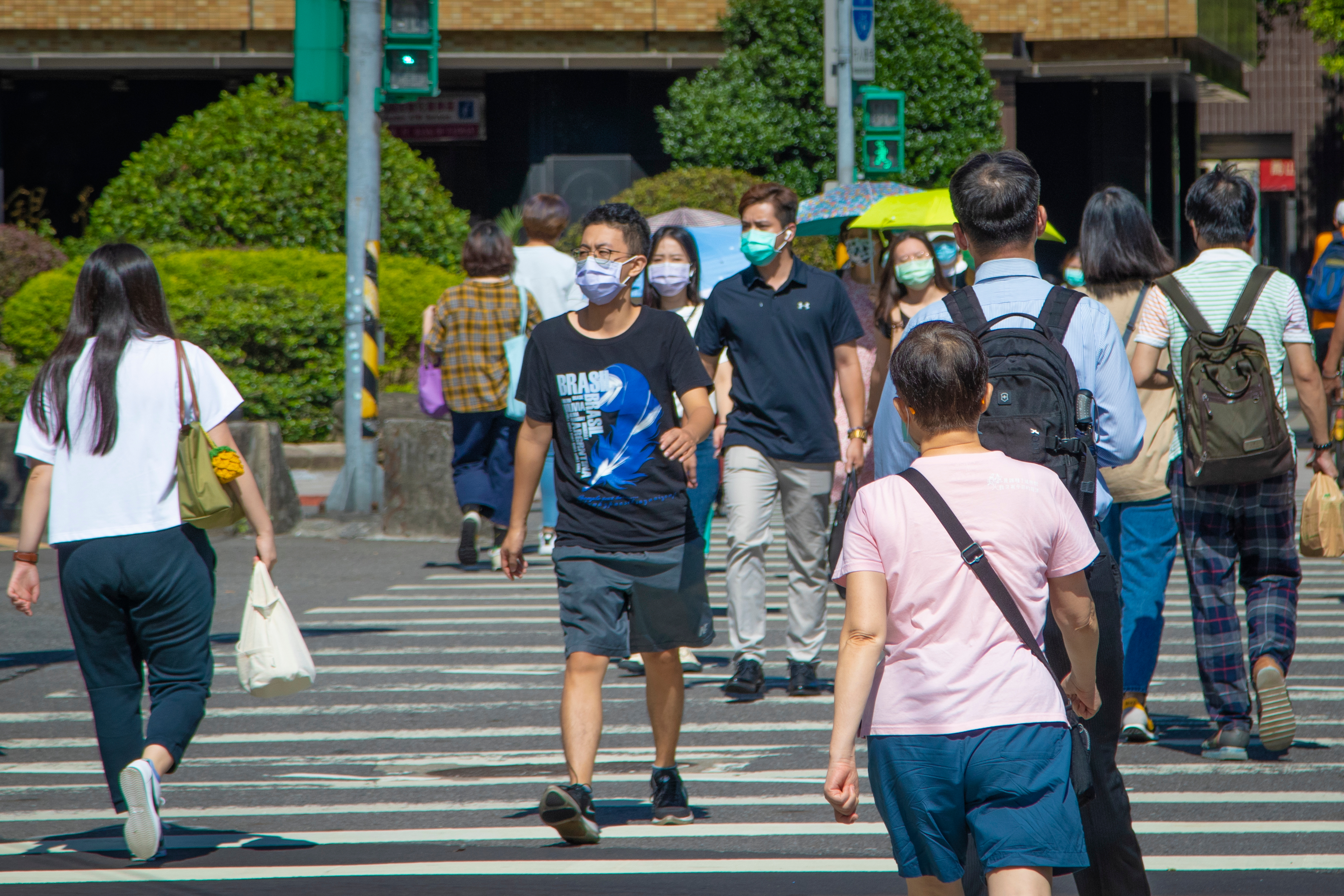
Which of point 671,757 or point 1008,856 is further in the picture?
point 671,757

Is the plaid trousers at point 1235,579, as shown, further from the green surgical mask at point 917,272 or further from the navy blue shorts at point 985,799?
the navy blue shorts at point 985,799

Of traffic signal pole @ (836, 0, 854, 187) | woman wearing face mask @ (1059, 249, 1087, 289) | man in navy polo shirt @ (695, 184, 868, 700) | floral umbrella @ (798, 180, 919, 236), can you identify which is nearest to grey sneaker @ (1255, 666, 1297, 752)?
man in navy polo shirt @ (695, 184, 868, 700)

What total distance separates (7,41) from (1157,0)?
16571 mm

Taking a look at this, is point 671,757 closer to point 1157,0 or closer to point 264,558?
point 264,558

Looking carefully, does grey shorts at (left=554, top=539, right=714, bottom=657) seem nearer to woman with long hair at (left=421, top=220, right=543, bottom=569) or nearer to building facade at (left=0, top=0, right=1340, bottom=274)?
woman with long hair at (left=421, top=220, right=543, bottom=569)

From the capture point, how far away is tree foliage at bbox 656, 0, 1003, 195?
22.6m

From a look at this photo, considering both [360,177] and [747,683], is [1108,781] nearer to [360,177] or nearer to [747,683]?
[747,683]

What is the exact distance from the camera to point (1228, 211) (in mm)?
5797

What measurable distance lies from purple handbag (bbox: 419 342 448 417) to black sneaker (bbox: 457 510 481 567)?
73cm

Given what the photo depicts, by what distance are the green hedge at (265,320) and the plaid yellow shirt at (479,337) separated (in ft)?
16.2

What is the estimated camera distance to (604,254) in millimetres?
5367

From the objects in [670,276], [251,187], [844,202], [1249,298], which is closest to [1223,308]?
[1249,298]

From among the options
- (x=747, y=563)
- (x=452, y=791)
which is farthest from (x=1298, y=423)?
(x=452, y=791)

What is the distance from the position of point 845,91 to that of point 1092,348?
1245 centimetres
